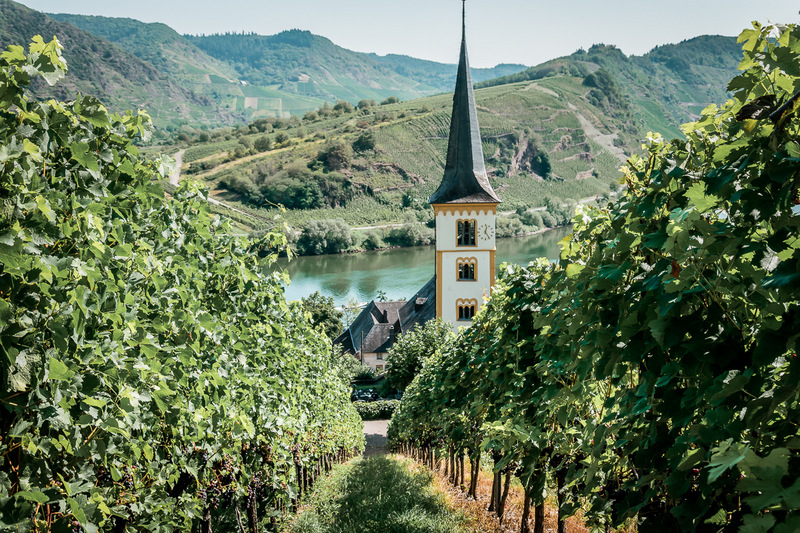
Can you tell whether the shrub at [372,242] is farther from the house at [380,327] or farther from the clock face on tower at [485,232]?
the clock face on tower at [485,232]

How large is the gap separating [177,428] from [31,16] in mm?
198418

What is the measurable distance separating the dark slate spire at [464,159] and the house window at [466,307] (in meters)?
5.26

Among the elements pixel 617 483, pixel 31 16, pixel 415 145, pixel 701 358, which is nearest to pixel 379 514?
pixel 617 483

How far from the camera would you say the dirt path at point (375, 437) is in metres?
21.5

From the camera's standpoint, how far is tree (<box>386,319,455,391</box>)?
2630cm

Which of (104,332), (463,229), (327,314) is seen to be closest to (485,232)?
(463,229)

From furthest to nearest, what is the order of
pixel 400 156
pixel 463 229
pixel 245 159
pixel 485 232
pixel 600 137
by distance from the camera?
1. pixel 600 137
2. pixel 400 156
3. pixel 245 159
4. pixel 463 229
5. pixel 485 232

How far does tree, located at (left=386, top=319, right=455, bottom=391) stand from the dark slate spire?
7.03 meters

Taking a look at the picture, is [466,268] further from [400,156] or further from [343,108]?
[343,108]

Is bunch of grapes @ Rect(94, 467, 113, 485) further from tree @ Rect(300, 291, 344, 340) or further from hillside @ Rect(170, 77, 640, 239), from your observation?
hillside @ Rect(170, 77, 640, 239)

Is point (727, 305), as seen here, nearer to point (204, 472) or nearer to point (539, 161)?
point (204, 472)

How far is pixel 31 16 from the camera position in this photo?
16025 cm

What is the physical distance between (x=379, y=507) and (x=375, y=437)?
18.5 m

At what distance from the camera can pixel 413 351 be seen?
26.8 metres
